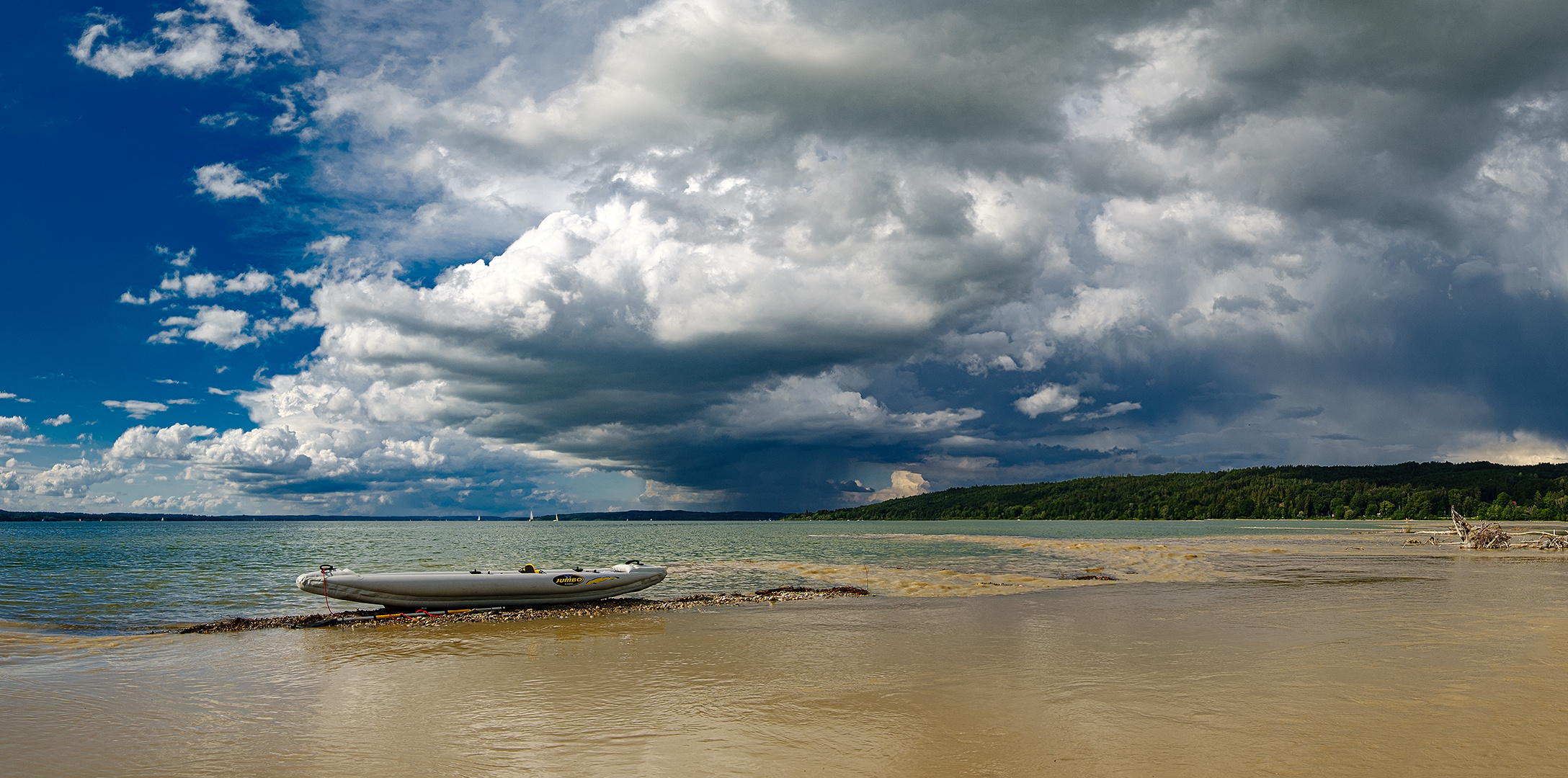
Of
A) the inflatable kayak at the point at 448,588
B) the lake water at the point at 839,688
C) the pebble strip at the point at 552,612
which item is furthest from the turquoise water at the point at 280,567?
the inflatable kayak at the point at 448,588

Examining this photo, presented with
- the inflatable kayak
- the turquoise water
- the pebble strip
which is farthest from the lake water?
the inflatable kayak

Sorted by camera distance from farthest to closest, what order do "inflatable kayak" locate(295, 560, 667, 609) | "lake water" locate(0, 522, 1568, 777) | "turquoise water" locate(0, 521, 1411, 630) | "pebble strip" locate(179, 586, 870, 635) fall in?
1. "turquoise water" locate(0, 521, 1411, 630)
2. "inflatable kayak" locate(295, 560, 667, 609)
3. "pebble strip" locate(179, 586, 870, 635)
4. "lake water" locate(0, 522, 1568, 777)

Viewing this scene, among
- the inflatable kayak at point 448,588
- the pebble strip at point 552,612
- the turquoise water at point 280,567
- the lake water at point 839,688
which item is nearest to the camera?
the lake water at point 839,688

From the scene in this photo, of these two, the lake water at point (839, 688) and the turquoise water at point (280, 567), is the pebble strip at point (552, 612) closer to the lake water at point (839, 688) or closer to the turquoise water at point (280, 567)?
the lake water at point (839, 688)

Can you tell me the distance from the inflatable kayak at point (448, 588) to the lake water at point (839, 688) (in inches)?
92.5

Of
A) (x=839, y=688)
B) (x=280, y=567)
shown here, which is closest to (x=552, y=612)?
(x=839, y=688)

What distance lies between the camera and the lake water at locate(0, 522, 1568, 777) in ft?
32.4

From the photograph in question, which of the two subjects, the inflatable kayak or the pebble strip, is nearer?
the pebble strip

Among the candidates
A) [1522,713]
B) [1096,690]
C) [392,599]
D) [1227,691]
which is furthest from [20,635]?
[1522,713]

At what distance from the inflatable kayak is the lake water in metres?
2.35

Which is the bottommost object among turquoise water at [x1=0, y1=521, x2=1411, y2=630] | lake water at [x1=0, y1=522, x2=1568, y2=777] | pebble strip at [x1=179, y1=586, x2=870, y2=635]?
turquoise water at [x1=0, y1=521, x2=1411, y2=630]

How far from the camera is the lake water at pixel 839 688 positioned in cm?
988

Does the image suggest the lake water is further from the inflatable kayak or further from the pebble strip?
the inflatable kayak

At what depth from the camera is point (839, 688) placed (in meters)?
13.9
